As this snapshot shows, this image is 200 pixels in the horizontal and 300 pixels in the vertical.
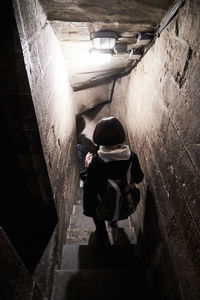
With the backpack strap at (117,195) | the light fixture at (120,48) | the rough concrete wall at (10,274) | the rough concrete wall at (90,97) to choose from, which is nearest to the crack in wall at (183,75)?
the backpack strap at (117,195)

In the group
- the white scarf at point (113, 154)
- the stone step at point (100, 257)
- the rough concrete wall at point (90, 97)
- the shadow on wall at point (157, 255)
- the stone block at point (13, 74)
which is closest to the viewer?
the stone block at point (13, 74)

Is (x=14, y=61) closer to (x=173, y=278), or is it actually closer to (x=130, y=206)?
(x=130, y=206)

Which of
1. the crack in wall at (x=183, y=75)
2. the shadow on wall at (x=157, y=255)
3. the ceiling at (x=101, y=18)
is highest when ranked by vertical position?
the ceiling at (x=101, y=18)

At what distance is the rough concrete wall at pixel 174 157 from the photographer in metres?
1.40

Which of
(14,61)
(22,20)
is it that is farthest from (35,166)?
(22,20)

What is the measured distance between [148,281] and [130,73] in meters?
4.02

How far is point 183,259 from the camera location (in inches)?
62.3

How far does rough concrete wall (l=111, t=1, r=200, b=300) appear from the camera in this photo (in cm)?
140

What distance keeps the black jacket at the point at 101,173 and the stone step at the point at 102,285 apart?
98 cm

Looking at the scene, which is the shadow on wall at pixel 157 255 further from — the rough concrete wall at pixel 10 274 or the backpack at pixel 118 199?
the rough concrete wall at pixel 10 274

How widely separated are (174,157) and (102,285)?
197 cm

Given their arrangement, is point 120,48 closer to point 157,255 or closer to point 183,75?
point 183,75

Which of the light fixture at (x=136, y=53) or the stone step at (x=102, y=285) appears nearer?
→ the stone step at (x=102, y=285)

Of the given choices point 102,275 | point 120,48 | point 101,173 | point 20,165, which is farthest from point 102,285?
point 120,48
